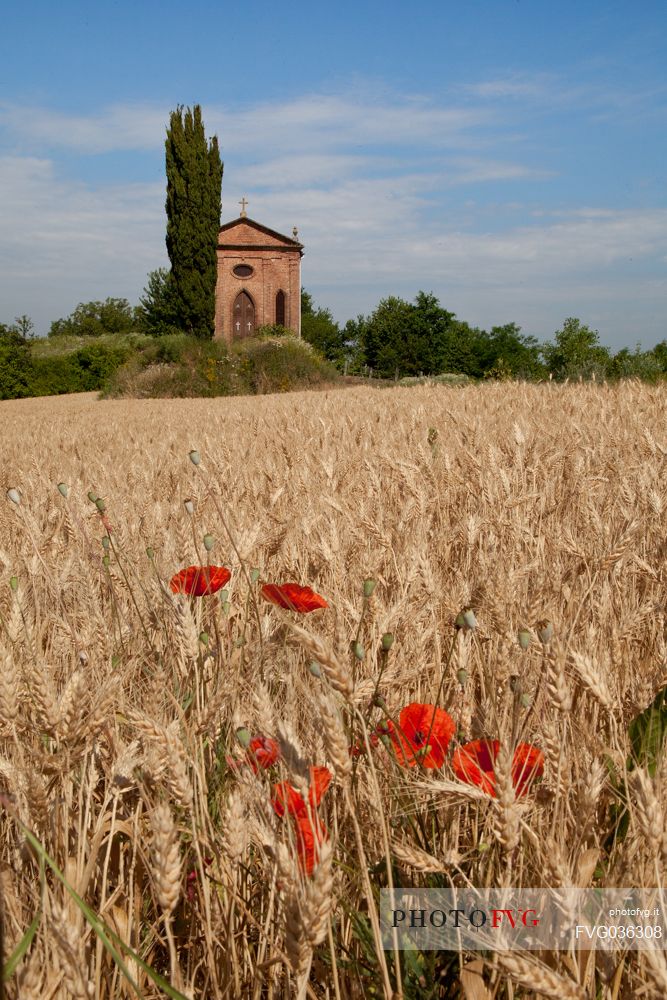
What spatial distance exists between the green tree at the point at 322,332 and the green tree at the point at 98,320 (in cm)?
1281

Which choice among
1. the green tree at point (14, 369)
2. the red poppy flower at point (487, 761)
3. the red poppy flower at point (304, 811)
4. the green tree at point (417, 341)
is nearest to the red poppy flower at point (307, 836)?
the red poppy flower at point (304, 811)

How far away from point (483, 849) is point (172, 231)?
28.6m

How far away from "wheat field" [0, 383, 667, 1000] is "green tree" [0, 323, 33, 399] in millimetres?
22162

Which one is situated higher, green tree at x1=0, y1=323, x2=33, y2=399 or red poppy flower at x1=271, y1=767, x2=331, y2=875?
green tree at x1=0, y1=323, x2=33, y2=399

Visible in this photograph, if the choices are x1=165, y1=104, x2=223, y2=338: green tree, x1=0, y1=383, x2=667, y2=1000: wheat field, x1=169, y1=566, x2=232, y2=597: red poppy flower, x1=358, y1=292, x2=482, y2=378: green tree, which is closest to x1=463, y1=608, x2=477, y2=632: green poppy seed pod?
x1=0, y1=383, x2=667, y2=1000: wheat field

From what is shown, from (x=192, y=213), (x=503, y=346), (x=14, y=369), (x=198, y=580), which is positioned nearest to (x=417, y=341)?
(x=503, y=346)

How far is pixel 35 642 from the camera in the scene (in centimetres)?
100

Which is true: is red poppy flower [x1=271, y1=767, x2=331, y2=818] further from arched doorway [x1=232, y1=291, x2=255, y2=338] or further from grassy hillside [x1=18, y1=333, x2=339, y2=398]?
arched doorway [x1=232, y1=291, x2=255, y2=338]

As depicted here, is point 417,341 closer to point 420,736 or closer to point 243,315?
point 243,315

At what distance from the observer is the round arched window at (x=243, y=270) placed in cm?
3778

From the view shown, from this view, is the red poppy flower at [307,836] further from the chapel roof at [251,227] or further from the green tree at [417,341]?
the green tree at [417,341]

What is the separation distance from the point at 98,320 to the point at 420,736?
2407 inches

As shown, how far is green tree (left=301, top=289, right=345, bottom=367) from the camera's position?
56.2 meters

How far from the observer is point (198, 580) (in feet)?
4.25
